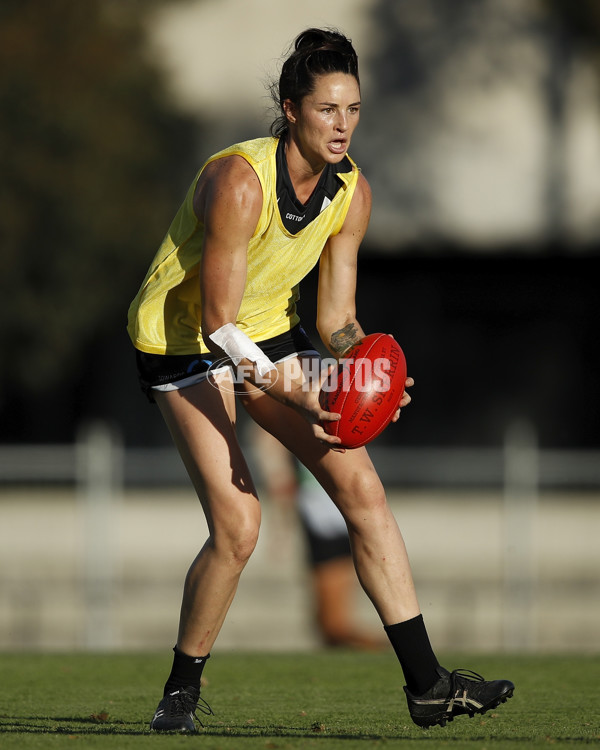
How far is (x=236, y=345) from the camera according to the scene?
14.8 ft

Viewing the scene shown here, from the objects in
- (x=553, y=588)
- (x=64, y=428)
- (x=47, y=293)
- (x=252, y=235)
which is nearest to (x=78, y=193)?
(x=47, y=293)

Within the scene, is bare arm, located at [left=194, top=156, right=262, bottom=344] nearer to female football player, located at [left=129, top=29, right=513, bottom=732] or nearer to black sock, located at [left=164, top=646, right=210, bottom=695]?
female football player, located at [left=129, top=29, right=513, bottom=732]

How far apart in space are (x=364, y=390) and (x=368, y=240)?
15.5 meters

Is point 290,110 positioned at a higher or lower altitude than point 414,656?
higher

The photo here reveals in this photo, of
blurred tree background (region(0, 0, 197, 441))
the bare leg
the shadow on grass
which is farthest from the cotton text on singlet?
blurred tree background (region(0, 0, 197, 441))

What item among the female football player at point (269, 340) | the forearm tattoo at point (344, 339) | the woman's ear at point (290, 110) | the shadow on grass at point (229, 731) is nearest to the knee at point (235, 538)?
the female football player at point (269, 340)

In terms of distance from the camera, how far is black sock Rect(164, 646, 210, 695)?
15.8 feet

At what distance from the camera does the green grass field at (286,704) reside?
438cm

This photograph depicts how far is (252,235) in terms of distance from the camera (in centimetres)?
459

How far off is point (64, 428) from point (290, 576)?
8082 millimetres

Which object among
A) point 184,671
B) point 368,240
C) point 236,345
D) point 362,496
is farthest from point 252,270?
point 368,240

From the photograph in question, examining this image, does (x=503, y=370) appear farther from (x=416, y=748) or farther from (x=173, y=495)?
(x=416, y=748)

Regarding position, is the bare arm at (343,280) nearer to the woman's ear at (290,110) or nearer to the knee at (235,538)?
the woman's ear at (290,110)

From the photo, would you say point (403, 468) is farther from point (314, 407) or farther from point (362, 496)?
point (314, 407)
